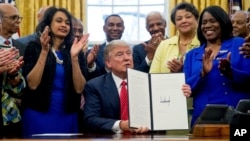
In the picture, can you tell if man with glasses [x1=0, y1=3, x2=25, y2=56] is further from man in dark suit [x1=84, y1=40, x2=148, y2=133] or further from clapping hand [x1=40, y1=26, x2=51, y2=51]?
man in dark suit [x1=84, y1=40, x2=148, y2=133]

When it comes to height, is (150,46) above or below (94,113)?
above

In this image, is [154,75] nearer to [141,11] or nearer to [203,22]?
[203,22]

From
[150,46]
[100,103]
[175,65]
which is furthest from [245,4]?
[100,103]

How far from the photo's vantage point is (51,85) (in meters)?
3.59

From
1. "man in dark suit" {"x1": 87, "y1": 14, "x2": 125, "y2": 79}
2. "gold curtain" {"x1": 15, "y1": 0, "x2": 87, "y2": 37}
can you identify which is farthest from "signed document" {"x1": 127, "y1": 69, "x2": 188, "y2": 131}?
"gold curtain" {"x1": 15, "y1": 0, "x2": 87, "y2": 37}

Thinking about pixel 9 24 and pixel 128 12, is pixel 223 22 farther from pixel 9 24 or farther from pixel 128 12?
pixel 128 12

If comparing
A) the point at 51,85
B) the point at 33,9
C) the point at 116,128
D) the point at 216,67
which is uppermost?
the point at 33,9

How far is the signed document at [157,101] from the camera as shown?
2.84m

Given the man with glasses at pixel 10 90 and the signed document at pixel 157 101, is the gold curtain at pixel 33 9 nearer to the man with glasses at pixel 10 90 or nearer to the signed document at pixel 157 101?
the man with glasses at pixel 10 90

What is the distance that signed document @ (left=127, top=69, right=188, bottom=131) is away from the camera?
284 cm

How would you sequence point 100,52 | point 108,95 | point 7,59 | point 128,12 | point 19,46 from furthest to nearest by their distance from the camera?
1. point 128,12
2. point 100,52
3. point 19,46
4. point 108,95
5. point 7,59

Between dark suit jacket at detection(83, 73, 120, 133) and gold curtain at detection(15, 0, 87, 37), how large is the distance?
2.98 m

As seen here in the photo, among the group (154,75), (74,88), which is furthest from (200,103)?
(74,88)

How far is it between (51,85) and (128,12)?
3.56 m
